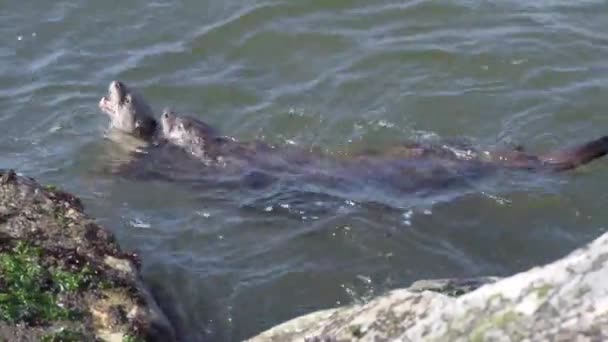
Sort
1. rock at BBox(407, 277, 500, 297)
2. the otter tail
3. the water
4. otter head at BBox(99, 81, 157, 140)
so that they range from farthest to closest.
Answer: otter head at BBox(99, 81, 157, 140)
the otter tail
the water
rock at BBox(407, 277, 500, 297)

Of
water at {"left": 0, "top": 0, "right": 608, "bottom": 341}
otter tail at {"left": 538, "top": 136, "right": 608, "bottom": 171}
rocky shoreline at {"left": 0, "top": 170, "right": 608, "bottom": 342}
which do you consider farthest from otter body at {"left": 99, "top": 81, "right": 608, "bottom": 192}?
rocky shoreline at {"left": 0, "top": 170, "right": 608, "bottom": 342}

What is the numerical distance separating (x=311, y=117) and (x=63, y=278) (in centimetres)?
491

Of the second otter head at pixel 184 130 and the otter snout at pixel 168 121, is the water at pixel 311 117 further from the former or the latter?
the otter snout at pixel 168 121

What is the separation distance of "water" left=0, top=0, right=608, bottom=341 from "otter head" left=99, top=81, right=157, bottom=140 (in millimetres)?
374

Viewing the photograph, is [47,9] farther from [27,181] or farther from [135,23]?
[27,181]

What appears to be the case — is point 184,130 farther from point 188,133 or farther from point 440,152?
point 440,152

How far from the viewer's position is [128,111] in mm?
10758

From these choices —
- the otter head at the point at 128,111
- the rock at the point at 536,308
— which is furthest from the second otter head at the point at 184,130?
the rock at the point at 536,308

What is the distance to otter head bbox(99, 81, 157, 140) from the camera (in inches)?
424

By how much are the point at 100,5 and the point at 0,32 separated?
1.38 metres

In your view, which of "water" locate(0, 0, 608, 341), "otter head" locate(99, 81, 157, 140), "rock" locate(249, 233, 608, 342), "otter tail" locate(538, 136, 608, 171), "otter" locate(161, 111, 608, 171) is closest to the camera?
"rock" locate(249, 233, 608, 342)

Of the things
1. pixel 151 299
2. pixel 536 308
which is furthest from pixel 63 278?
pixel 536 308

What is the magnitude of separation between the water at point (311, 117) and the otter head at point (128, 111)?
37 cm

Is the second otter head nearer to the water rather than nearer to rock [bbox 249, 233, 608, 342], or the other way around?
the water
